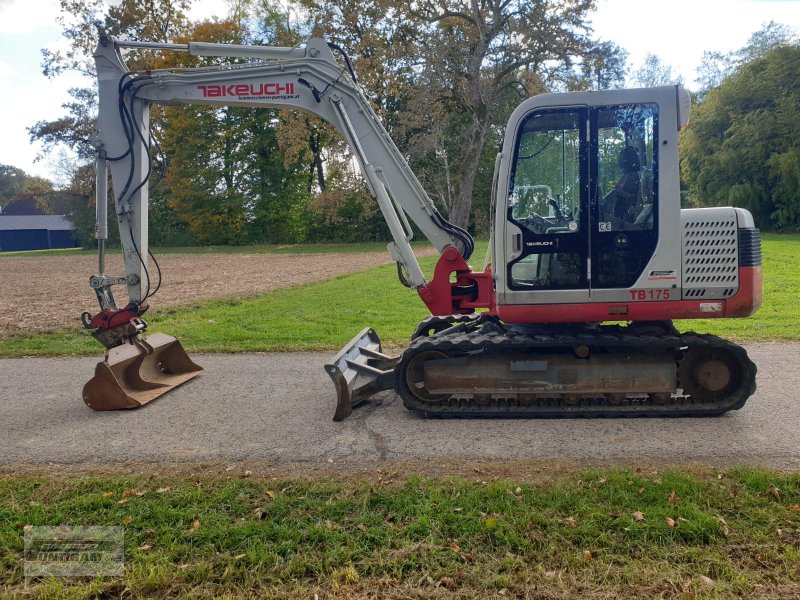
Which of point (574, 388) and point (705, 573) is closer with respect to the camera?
point (705, 573)

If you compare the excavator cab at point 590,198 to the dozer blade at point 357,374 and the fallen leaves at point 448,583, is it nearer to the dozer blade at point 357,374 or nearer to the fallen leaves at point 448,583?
the dozer blade at point 357,374

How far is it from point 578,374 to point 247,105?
476cm

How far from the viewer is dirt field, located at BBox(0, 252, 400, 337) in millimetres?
13098

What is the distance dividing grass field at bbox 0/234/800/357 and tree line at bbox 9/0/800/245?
4236 millimetres

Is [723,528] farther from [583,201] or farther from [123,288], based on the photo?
[123,288]

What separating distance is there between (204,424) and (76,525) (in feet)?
6.76

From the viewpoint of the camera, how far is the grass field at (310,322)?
9.53 m

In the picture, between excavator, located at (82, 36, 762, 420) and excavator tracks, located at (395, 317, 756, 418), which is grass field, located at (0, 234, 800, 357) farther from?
excavator tracks, located at (395, 317, 756, 418)

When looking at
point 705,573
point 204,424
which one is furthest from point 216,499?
point 705,573

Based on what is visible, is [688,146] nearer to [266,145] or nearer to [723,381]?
[266,145]

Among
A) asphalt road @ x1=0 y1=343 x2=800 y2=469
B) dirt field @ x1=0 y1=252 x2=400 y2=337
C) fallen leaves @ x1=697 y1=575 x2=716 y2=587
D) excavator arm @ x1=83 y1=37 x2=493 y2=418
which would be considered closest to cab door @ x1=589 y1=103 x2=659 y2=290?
excavator arm @ x1=83 y1=37 x2=493 y2=418

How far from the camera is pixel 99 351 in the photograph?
952cm

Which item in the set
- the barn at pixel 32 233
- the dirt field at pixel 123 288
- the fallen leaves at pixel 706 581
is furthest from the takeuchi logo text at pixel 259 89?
the barn at pixel 32 233

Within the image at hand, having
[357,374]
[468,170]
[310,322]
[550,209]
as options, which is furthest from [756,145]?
[357,374]
